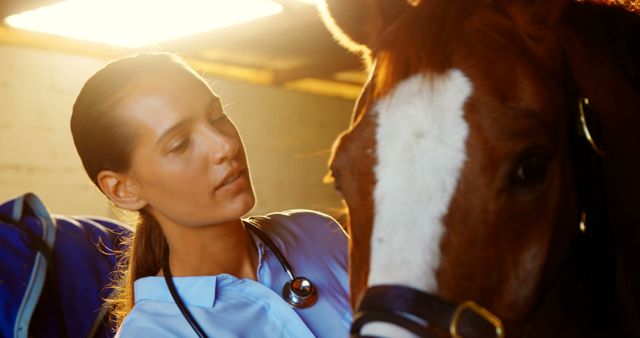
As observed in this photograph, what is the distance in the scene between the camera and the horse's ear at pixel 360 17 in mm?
1272

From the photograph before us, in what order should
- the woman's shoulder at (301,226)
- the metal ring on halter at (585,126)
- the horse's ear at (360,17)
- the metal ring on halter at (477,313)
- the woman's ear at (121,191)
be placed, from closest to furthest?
1. the metal ring on halter at (477,313)
2. the metal ring on halter at (585,126)
3. the horse's ear at (360,17)
4. the woman's ear at (121,191)
5. the woman's shoulder at (301,226)

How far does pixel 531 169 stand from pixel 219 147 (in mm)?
770

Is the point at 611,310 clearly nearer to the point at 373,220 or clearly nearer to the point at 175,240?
the point at 373,220

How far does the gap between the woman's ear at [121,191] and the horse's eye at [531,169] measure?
99 cm

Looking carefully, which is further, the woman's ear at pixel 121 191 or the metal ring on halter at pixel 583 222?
the woman's ear at pixel 121 191

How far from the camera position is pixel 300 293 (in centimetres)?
152

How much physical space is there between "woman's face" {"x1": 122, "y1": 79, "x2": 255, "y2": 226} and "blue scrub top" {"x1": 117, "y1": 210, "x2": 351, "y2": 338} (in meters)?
0.16

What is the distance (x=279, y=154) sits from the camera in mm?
6293

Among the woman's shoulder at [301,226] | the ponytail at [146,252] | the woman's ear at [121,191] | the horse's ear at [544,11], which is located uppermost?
the horse's ear at [544,11]

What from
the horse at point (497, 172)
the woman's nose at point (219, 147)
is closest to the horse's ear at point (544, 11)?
the horse at point (497, 172)

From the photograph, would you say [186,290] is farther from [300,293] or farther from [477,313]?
[477,313]

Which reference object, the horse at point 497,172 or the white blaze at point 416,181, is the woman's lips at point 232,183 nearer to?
the horse at point 497,172

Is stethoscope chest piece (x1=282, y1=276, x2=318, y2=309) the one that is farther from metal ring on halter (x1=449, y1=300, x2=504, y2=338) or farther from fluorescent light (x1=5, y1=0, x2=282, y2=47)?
fluorescent light (x1=5, y1=0, x2=282, y2=47)

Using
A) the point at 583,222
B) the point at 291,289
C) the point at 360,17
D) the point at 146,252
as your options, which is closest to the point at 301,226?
the point at 291,289
